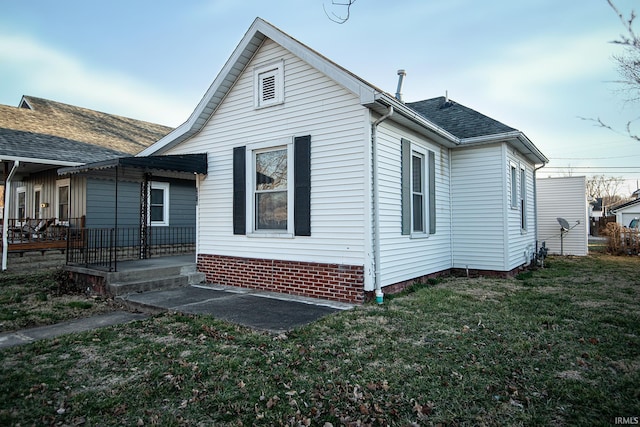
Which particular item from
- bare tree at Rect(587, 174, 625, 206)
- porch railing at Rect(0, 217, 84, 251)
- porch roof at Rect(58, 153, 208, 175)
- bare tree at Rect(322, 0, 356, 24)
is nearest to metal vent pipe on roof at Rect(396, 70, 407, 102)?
porch roof at Rect(58, 153, 208, 175)

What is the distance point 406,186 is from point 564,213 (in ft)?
38.5

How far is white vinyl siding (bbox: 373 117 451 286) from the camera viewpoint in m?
6.66

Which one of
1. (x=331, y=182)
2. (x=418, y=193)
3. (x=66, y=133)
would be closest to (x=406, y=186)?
(x=418, y=193)

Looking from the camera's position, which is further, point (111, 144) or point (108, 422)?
point (111, 144)

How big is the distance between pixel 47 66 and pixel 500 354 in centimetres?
1676

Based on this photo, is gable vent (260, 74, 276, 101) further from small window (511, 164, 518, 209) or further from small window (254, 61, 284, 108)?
small window (511, 164, 518, 209)

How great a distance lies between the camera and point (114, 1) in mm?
7961

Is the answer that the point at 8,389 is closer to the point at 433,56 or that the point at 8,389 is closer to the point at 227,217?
the point at 227,217

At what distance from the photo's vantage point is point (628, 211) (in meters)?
28.3

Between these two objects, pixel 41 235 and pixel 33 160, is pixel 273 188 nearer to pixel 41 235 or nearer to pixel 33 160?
pixel 33 160

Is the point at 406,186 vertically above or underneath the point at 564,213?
above

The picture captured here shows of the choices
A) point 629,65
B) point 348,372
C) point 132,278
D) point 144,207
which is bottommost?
point 348,372

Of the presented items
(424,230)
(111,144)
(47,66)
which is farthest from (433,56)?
(47,66)

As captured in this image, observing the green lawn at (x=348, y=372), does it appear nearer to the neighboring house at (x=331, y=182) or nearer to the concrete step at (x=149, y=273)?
the neighboring house at (x=331, y=182)
